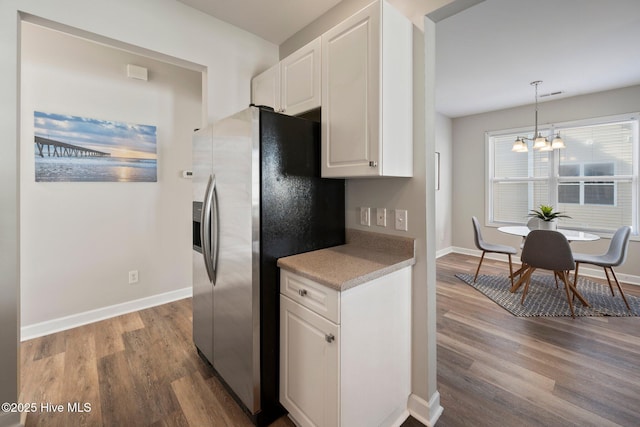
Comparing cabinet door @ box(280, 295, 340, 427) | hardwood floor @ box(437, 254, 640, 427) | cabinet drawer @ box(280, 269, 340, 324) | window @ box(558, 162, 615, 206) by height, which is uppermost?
window @ box(558, 162, 615, 206)

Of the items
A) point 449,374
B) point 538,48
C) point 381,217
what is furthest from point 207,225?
point 538,48

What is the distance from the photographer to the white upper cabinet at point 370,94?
1.47 m

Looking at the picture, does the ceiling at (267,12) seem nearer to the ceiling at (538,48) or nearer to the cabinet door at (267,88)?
the cabinet door at (267,88)

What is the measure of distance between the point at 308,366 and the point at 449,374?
3.98 ft

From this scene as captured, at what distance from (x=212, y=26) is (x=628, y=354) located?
13.8ft

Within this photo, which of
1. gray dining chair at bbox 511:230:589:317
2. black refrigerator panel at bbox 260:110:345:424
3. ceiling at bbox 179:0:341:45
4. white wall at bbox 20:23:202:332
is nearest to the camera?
black refrigerator panel at bbox 260:110:345:424

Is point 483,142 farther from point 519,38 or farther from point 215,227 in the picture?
point 215,227

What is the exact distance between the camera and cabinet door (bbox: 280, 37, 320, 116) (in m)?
1.83

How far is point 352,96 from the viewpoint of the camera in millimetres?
1592

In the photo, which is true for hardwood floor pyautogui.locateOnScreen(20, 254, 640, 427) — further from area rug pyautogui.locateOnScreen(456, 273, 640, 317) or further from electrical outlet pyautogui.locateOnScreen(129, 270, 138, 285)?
electrical outlet pyautogui.locateOnScreen(129, 270, 138, 285)

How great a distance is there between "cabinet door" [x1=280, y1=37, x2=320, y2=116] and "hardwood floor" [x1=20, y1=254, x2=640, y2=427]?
6.36 feet

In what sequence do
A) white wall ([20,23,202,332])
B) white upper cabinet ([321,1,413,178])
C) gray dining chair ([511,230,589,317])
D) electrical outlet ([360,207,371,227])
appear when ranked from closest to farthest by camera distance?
white upper cabinet ([321,1,413,178]), electrical outlet ([360,207,371,227]), white wall ([20,23,202,332]), gray dining chair ([511,230,589,317])

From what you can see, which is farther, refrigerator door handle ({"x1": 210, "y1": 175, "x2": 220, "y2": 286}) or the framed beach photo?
the framed beach photo

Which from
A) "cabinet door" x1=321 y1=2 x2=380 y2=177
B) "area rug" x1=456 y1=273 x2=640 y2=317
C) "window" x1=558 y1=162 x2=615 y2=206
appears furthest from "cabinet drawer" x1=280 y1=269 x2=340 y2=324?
"window" x1=558 y1=162 x2=615 y2=206
